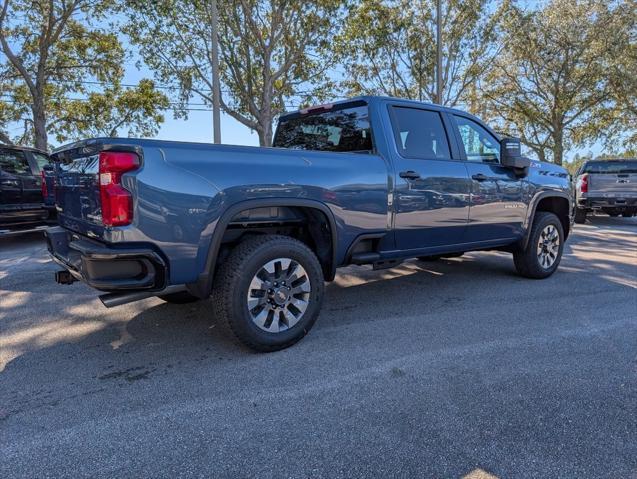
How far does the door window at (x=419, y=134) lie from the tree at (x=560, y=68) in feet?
58.8

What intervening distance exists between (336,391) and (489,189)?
310 cm

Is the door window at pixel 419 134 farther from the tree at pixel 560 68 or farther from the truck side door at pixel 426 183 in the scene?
the tree at pixel 560 68

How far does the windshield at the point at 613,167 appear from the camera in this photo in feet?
40.4

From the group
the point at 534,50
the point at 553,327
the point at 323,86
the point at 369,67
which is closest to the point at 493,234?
the point at 553,327

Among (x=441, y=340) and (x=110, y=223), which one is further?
(x=441, y=340)

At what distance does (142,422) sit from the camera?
245 centimetres

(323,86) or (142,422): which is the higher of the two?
(323,86)

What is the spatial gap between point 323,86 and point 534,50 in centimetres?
1168

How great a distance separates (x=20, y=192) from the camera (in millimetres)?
8359

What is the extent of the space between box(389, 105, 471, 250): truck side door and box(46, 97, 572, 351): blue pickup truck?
0.5 inches

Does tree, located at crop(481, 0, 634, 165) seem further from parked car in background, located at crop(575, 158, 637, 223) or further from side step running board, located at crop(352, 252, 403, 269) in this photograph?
side step running board, located at crop(352, 252, 403, 269)

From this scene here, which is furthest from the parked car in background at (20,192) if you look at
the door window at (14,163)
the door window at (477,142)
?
the door window at (477,142)

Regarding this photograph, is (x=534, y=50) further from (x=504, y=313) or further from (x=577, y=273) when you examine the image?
(x=504, y=313)

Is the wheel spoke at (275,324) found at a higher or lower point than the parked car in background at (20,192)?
lower
